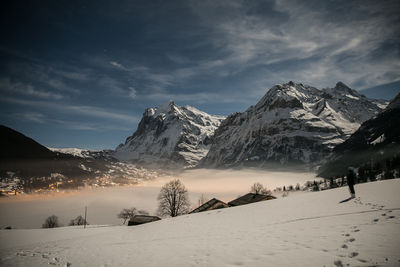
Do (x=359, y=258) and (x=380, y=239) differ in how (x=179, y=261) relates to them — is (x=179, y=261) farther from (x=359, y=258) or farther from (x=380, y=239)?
(x=380, y=239)

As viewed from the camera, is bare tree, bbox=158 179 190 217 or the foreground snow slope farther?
bare tree, bbox=158 179 190 217

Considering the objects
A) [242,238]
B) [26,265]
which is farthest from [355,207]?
[26,265]

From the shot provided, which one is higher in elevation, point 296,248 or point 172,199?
point 296,248

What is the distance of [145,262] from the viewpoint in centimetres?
1075

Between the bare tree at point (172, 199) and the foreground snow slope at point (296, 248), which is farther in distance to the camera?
the bare tree at point (172, 199)

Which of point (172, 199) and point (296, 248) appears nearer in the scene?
point (296, 248)

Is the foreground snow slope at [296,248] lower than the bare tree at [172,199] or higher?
higher

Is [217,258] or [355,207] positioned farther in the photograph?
[355,207]

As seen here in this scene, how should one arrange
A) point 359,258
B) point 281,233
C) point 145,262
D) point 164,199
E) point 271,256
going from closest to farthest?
point 359,258 < point 271,256 < point 145,262 < point 281,233 < point 164,199

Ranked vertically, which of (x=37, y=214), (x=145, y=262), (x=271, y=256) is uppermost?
(x=271, y=256)

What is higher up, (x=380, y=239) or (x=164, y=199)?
(x=380, y=239)

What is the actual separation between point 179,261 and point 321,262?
19.9 feet

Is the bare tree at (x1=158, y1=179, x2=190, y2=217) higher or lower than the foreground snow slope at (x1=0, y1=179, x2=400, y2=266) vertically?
lower

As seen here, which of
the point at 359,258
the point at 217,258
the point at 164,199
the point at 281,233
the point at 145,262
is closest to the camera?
the point at 359,258
